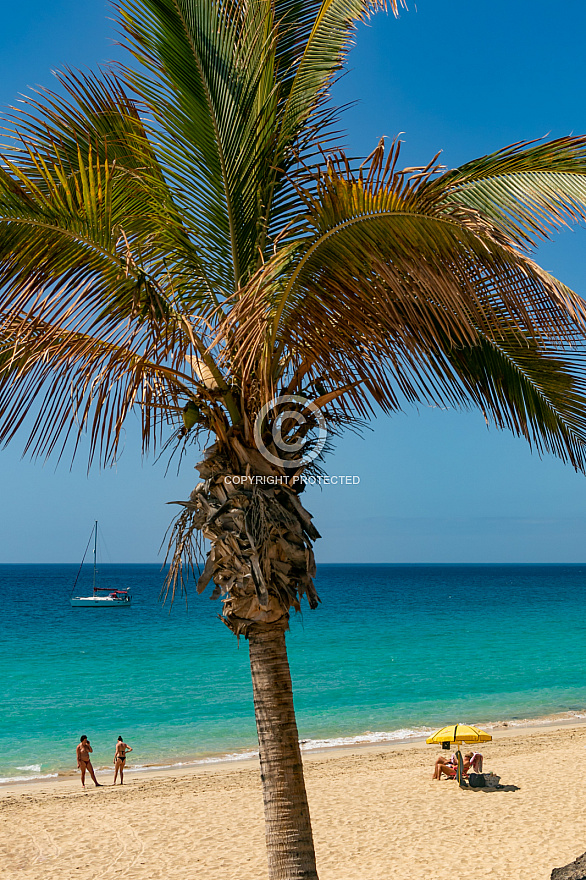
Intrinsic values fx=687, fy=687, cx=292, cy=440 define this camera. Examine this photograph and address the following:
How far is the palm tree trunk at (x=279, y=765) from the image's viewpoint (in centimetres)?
429

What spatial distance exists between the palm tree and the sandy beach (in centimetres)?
586

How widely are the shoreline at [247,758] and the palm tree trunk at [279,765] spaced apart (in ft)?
40.1

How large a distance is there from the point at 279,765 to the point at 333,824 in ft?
25.5

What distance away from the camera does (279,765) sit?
4332 mm

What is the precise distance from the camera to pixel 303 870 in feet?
14.0

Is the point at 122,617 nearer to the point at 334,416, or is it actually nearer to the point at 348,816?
the point at 348,816

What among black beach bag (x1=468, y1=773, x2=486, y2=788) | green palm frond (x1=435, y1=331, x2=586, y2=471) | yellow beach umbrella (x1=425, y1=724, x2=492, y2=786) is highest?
green palm frond (x1=435, y1=331, x2=586, y2=471)

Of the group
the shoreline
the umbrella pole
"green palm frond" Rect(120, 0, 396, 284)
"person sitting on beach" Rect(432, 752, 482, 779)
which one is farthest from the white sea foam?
"green palm frond" Rect(120, 0, 396, 284)

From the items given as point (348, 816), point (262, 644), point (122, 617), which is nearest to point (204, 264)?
point (262, 644)

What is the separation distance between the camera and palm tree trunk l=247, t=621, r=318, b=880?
429 centimetres

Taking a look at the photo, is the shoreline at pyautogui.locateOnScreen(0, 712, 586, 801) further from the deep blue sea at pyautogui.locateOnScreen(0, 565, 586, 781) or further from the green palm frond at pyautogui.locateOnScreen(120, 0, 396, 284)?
the green palm frond at pyautogui.locateOnScreen(120, 0, 396, 284)

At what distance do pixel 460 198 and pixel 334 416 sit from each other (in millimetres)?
1924

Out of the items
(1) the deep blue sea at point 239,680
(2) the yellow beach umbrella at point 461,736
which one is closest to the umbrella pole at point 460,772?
(2) the yellow beach umbrella at point 461,736

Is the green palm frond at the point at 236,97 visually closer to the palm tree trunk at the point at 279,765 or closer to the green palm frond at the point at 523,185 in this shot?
the green palm frond at the point at 523,185
